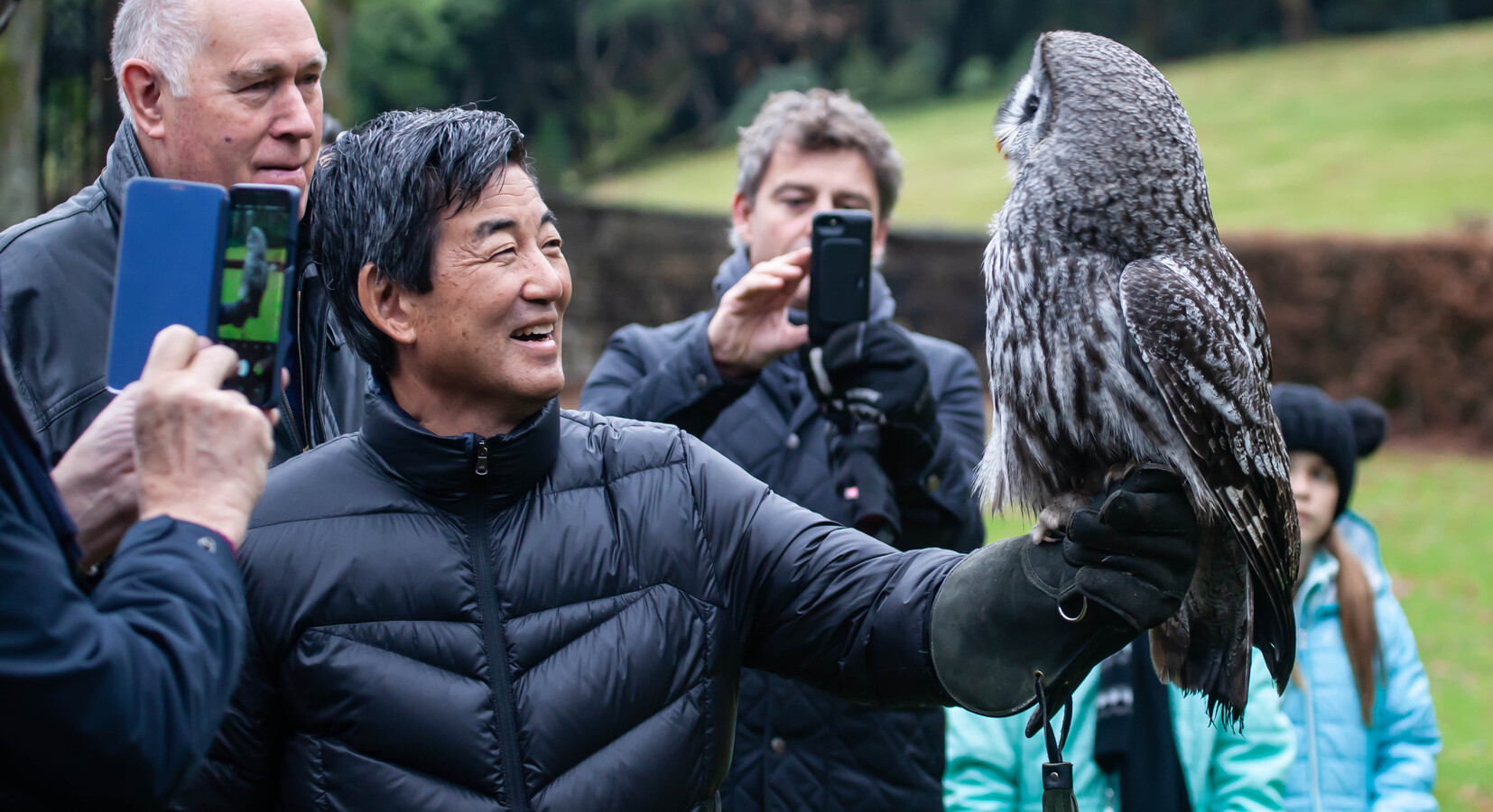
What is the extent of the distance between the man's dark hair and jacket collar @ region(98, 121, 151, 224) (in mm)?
623

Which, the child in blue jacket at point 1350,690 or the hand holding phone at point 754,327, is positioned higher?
the hand holding phone at point 754,327

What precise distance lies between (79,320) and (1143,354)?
182 centimetres

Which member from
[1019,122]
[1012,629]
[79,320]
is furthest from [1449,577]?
[79,320]

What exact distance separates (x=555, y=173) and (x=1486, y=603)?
30.8 m

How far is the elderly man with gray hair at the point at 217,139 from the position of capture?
2.28m

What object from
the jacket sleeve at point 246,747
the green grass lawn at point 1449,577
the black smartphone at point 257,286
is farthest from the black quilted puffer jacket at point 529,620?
the green grass lawn at point 1449,577

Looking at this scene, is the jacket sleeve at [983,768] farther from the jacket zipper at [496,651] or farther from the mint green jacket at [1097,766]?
the jacket zipper at [496,651]

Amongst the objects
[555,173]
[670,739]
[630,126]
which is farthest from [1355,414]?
[630,126]

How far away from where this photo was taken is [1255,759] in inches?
111

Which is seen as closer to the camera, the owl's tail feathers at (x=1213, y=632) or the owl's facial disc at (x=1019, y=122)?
the owl's tail feathers at (x=1213, y=632)

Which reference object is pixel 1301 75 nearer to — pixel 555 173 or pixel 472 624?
pixel 555 173

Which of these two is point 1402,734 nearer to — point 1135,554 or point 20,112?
point 1135,554

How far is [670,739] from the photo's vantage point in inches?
70.4

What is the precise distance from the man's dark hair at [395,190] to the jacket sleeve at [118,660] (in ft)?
2.04
